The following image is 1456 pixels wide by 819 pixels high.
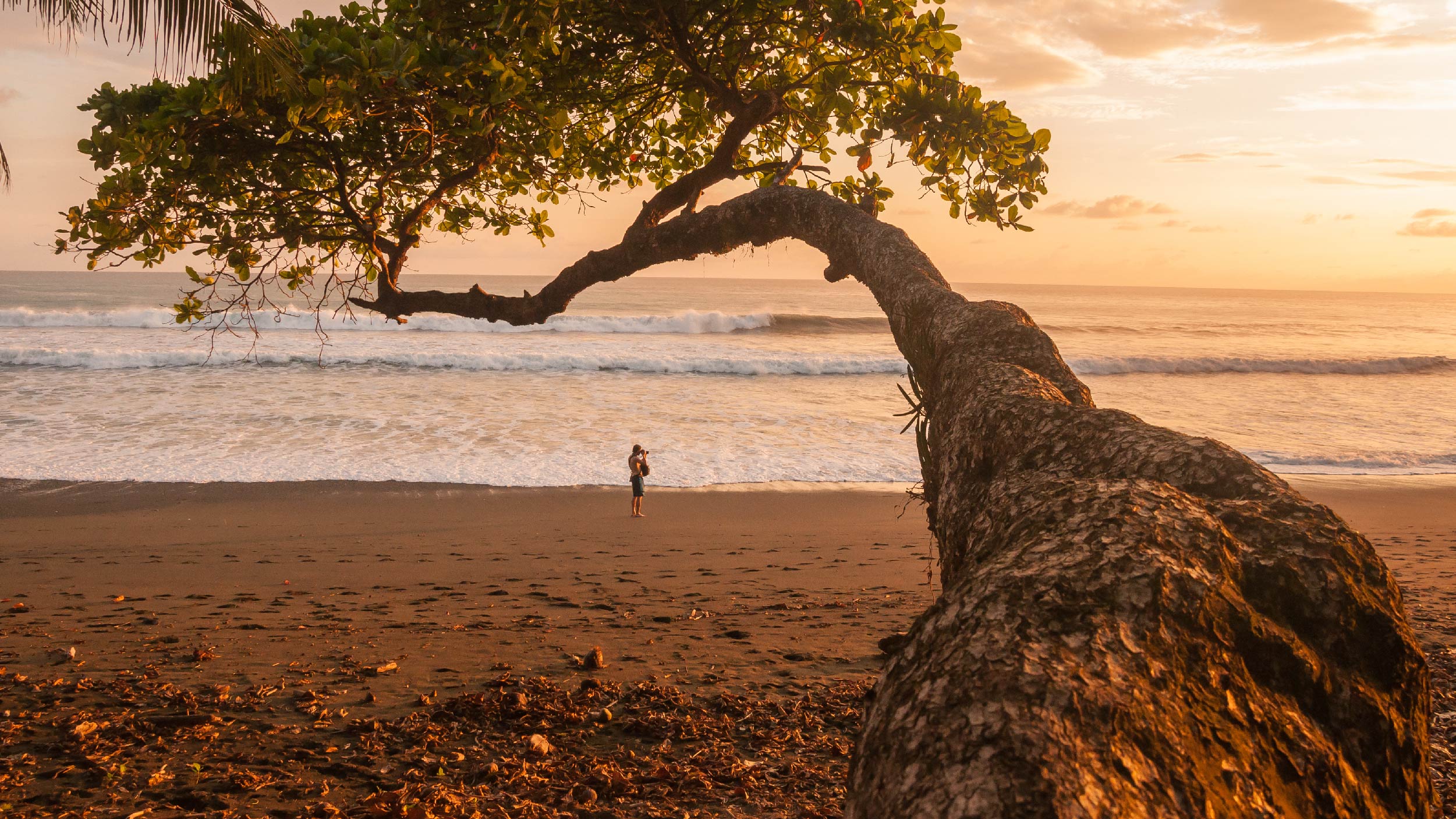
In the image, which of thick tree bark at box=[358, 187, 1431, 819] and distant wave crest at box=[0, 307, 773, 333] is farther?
Result: distant wave crest at box=[0, 307, 773, 333]

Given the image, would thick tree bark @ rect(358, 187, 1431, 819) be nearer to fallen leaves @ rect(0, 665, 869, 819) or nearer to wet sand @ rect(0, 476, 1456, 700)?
fallen leaves @ rect(0, 665, 869, 819)

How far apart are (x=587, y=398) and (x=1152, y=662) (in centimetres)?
2055

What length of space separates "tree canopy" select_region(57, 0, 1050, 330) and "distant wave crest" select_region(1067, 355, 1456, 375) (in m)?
27.2

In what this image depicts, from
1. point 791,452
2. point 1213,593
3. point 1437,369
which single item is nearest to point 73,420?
point 791,452

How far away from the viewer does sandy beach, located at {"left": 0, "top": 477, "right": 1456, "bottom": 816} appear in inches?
170

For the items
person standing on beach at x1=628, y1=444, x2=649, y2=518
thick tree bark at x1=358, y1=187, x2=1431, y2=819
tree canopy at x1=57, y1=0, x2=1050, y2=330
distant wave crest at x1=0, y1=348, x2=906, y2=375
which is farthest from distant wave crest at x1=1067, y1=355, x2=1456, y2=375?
thick tree bark at x1=358, y1=187, x2=1431, y2=819

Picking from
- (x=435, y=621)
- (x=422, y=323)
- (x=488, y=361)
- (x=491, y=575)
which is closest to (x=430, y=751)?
(x=435, y=621)

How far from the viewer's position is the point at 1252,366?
3100cm

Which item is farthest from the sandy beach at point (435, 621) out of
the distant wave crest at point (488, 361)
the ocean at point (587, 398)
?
the distant wave crest at point (488, 361)

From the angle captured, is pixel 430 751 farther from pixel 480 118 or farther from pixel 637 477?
pixel 637 477

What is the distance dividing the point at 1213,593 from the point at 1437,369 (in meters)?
38.4

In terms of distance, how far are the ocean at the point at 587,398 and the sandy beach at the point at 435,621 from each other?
169 cm

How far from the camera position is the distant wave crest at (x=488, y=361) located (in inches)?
1002

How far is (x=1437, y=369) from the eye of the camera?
31109 millimetres
